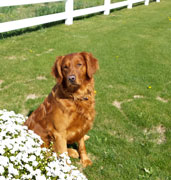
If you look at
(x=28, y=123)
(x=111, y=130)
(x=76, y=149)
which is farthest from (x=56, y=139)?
(x=111, y=130)

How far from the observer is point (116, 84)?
5.34 metres

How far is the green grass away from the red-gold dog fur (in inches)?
25.0

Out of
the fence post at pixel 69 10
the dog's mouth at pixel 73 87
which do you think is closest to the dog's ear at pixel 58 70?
the dog's mouth at pixel 73 87

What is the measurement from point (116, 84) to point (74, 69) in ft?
8.63

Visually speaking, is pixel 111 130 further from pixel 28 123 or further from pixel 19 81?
pixel 19 81

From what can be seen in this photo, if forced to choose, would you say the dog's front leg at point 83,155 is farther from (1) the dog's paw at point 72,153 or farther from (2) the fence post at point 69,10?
(2) the fence post at point 69,10

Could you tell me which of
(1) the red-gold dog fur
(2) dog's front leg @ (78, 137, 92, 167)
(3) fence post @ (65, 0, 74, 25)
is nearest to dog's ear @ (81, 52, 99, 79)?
(1) the red-gold dog fur

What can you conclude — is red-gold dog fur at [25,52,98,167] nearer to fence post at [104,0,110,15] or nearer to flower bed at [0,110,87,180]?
flower bed at [0,110,87,180]

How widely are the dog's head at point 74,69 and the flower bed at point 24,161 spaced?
32.2 inches

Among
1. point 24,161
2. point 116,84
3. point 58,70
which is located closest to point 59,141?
point 58,70

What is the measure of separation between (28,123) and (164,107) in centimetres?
260

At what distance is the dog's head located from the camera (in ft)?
9.14

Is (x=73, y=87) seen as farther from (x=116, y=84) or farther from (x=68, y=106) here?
(x=116, y=84)

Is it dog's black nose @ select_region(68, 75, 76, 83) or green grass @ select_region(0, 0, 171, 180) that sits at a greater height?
dog's black nose @ select_region(68, 75, 76, 83)
